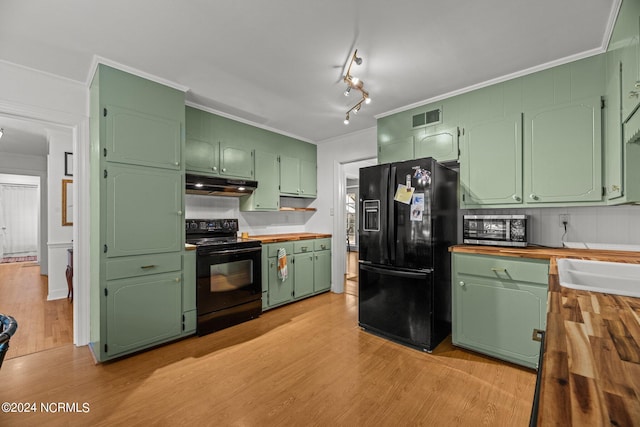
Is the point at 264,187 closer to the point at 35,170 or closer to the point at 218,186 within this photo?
the point at 218,186

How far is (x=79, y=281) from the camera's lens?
256 centimetres

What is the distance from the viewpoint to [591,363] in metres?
0.60

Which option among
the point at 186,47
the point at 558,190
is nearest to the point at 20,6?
the point at 186,47

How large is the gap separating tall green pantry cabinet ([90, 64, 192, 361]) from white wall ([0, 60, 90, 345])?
140 millimetres

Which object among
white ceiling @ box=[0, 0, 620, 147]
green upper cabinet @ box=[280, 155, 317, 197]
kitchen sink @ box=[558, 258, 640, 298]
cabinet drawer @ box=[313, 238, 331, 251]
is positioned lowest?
cabinet drawer @ box=[313, 238, 331, 251]

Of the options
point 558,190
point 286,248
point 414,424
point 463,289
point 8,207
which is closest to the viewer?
point 414,424

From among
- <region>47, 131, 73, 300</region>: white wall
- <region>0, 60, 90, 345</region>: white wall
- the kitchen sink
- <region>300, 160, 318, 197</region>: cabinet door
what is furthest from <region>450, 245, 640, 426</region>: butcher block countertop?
<region>47, 131, 73, 300</region>: white wall

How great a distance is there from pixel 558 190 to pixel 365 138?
2351mm

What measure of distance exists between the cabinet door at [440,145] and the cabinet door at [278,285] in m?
2.11

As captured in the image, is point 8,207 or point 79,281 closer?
point 79,281

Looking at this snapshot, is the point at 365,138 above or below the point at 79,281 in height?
above

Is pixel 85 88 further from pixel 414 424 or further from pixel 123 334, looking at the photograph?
pixel 414 424

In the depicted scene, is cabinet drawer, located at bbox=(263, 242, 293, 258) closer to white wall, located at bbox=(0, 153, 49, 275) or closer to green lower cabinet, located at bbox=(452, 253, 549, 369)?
green lower cabinet, located at bbox=(452, 253, 549, 369)

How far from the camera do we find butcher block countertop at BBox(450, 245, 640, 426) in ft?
1.46
